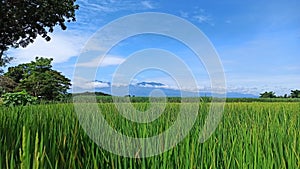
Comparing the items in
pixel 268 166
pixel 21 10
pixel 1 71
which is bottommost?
pixel 268 166

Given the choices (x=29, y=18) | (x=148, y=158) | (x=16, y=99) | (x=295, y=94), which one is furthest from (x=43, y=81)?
(x=148, y=158)

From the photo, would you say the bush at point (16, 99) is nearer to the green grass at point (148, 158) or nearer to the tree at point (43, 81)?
the green grass at point (148, 158)

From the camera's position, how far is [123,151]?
4.62ft

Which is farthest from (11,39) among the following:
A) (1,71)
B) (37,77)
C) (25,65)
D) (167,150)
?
(167,150)

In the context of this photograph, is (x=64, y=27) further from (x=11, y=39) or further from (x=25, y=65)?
(x=25, y=65)

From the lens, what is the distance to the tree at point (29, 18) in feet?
33.0

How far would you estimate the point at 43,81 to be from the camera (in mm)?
17500

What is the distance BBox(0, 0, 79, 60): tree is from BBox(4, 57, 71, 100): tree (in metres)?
5.42

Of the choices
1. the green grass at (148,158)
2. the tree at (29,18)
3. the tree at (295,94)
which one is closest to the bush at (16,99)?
the tree at (29,18)

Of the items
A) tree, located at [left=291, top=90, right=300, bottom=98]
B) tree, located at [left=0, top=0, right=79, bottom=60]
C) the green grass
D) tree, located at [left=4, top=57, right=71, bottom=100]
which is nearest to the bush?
tree, located at [left=0, top=0, right=79, bottom=60]

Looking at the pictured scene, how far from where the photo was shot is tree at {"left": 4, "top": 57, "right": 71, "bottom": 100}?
56.2ft

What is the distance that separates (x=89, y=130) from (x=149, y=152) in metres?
0.66

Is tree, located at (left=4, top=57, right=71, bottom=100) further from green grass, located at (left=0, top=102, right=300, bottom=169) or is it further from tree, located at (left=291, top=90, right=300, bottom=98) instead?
green grass, located at (left=0, top=102, right=300, bottom=169)

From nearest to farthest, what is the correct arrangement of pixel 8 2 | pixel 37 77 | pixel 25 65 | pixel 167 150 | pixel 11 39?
pixel 167 150
pixel 8 2
pixel 11 39
pixel 37 77
pixel 25 65
